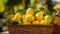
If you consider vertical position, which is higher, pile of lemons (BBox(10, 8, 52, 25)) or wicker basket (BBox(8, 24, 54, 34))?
pile of lemons (BBox(10, 8, 52, 25))

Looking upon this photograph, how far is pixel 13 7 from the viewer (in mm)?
3127

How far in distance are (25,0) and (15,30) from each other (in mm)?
2109

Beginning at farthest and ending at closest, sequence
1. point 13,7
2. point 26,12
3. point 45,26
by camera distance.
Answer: point 13,7
point 26,12
point 45,26

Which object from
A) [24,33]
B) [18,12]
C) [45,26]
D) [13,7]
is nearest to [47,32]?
[45,26]

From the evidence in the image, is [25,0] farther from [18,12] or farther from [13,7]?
[18,12]

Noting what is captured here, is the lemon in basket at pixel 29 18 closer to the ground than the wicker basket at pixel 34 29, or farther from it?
farther from it

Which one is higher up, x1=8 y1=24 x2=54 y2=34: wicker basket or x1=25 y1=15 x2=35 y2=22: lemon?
x1=25 y1=15 x2=35 y2=22: lemon

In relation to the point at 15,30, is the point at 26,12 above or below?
above

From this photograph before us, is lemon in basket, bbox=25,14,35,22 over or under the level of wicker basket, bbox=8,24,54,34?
over

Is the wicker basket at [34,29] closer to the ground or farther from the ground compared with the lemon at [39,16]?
closer to the ground

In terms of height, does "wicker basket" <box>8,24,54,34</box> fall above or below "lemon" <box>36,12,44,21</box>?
below

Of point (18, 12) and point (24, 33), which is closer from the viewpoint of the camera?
point (24, 33)

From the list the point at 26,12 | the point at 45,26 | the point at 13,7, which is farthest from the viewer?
the point at 13,7

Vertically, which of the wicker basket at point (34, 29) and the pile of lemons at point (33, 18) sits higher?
the pile of lemons at point (33, 18)
